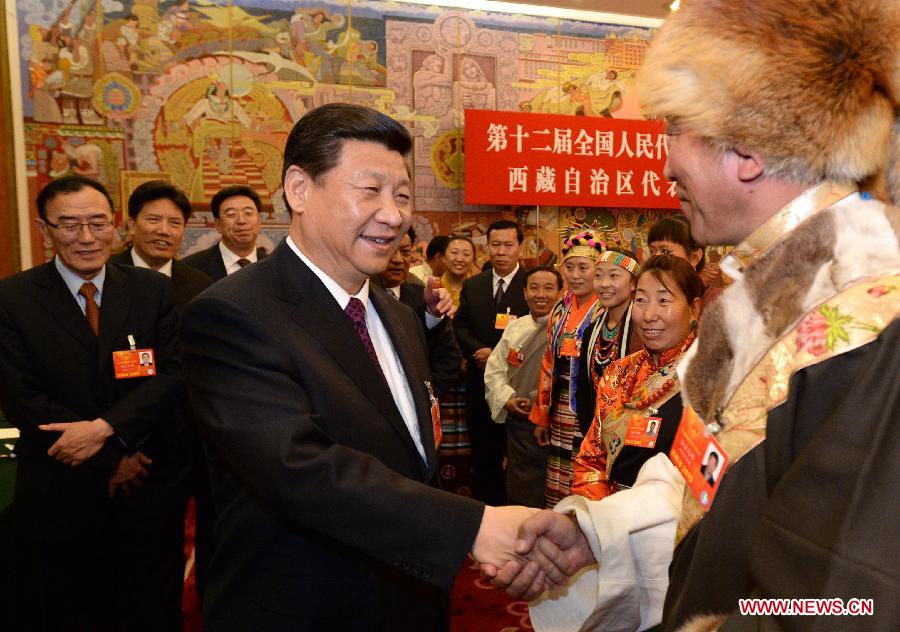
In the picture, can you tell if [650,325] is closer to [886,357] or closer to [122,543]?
[886,357]

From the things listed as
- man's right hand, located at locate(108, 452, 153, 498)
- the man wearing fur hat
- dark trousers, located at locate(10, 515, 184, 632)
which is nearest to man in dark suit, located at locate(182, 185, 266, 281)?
man's right hand, located at locate(108, 452, 153, 498)

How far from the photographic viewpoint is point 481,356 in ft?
14.5

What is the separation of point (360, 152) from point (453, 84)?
557 cm

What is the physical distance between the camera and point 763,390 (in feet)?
2.71

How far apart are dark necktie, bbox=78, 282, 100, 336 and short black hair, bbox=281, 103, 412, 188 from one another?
1438 mm

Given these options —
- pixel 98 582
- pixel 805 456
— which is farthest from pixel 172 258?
pixel 805 456

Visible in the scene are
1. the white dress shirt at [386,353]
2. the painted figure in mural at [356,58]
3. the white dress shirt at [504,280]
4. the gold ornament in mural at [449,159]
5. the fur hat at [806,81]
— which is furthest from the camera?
the gold ornament in mural at [449,159]

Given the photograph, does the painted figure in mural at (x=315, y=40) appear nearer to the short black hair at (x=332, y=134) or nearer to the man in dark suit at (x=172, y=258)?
the man in dark suit at (x=172, y=258)

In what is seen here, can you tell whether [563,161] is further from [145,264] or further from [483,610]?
[483,610]

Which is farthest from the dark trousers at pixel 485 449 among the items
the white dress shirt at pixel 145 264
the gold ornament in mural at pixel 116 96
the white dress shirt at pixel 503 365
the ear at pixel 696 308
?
the gold ornament in mural at pixel 116 96

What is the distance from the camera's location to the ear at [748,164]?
0.89 metres

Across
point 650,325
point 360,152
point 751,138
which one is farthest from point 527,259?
point 751,138

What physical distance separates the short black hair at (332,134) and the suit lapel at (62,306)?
1415mm

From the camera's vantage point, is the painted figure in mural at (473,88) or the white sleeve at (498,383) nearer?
the white sleeve at (498,383)
